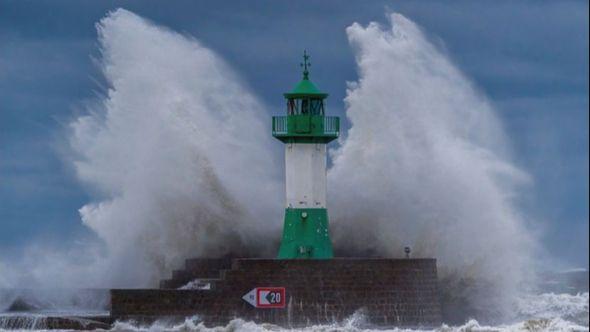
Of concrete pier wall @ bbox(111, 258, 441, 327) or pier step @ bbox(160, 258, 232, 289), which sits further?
pier step @ bbox(160, 258, 232, 289)

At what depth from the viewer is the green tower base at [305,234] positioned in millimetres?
44406

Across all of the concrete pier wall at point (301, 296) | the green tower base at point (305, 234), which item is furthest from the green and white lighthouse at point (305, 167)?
the concrete pier wall at point (301, 296)

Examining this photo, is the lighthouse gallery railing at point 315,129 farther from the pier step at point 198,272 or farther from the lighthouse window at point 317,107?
the pier step at point 198,272

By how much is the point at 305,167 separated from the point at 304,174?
0.14 meters

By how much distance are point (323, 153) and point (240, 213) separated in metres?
3.52

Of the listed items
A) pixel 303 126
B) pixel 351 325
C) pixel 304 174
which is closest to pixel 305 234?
pixel 304 174

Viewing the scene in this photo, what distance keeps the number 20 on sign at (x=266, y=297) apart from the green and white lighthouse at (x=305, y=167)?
2257 millimetres

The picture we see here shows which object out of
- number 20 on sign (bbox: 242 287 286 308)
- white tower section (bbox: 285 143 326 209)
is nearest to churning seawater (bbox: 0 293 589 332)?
number 20 on sign (bbox: 242 287 286 308)

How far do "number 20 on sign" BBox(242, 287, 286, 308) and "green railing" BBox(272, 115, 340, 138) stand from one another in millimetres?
3441

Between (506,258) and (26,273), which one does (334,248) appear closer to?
(506,258)

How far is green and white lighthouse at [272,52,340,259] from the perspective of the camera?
44.2 meters

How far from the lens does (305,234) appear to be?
44406 mm

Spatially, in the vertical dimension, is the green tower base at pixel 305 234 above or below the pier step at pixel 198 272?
above

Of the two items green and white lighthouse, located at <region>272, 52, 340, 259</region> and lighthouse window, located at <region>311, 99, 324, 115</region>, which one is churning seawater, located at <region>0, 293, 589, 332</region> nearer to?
green and white lighthouse, located at <region>272, 52, 340, 259</region>
